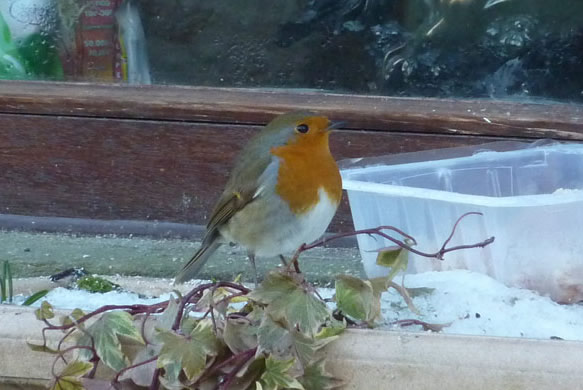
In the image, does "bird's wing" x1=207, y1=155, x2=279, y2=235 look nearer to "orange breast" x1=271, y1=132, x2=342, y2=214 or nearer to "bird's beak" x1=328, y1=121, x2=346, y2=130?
"orange breast" x1=271, y1=132, x2=342, y2=214

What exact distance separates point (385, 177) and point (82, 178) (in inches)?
48.4

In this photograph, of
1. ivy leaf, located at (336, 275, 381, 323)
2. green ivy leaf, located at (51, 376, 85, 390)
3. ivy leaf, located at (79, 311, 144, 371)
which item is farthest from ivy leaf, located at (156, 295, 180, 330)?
ivy leaf, located at (336, 275, 381, 323)

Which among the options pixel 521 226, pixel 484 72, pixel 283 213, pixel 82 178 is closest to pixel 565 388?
pixel 521 226

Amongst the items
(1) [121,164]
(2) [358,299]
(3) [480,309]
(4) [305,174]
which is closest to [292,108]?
(1) [121,164]

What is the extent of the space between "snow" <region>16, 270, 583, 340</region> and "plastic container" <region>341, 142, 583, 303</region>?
8 centimetres

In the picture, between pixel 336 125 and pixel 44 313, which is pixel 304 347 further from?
pixel 336 125

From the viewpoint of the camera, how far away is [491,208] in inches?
72.3

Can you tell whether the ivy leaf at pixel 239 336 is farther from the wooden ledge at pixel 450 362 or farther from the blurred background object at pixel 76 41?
the blurred background object at pixel 76 41

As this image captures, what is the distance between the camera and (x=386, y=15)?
9.51 feet

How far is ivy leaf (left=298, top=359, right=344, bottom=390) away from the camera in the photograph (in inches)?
51.8

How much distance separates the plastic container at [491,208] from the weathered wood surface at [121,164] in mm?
677

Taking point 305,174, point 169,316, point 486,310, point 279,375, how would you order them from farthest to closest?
point 305,174
point 486,310
point 169,316
point 279,375

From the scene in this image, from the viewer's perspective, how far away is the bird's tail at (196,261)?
219cm

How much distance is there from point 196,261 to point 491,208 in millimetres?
739
